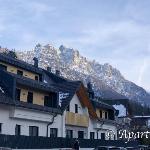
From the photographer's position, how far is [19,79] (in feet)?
113

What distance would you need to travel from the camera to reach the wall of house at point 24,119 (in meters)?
32.1

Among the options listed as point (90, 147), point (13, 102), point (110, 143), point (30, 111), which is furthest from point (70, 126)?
point (13, 102)

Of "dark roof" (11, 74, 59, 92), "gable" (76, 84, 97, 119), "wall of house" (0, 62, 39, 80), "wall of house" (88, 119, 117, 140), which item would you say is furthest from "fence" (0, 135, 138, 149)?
"wall of house" (0, 62, 39, 80)

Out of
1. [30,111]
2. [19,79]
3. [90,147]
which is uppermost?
[19,79]

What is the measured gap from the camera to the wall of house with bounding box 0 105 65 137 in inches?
1266

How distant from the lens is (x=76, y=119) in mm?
44688

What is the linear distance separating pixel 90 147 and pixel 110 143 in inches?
234

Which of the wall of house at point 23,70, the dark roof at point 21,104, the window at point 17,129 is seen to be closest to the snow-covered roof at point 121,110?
the wall of house at point 23,70

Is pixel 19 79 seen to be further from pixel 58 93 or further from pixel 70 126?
pixel 70 126

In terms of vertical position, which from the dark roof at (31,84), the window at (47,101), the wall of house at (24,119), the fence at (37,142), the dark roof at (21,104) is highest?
the dark roof at (31,84)

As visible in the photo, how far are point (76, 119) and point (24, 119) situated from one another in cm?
1098

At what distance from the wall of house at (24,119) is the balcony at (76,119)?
2.01 metres

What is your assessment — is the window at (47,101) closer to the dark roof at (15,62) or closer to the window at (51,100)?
the window at (51,100)

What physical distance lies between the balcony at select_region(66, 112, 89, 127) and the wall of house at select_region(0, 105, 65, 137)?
201 centimetres
